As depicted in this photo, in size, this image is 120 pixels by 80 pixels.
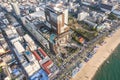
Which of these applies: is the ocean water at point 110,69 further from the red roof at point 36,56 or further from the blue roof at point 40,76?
the red roof at point 36,56

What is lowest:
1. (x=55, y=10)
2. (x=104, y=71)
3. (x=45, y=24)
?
(x=104, y=71)

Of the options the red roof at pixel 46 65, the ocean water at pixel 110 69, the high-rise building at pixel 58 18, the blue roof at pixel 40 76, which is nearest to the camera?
the blue roof at pixel 40 76

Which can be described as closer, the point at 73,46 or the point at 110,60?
the point at 110,60

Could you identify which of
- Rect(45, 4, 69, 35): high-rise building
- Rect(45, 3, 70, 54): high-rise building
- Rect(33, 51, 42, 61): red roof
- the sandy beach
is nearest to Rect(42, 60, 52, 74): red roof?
Rect(33, 51, 42, 61): red roof

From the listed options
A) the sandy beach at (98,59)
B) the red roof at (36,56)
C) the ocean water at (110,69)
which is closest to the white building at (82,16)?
the sandy beach at (98,59)

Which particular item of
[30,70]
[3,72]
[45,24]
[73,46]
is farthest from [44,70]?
[45,24]

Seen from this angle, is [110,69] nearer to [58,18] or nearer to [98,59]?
[98,59]

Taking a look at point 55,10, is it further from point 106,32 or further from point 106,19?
point 106,19
